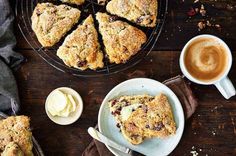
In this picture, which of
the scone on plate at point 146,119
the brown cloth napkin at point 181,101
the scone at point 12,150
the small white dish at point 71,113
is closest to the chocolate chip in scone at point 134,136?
the scone on plate at point 146,119

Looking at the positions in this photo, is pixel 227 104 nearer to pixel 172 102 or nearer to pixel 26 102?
pixel 172 102

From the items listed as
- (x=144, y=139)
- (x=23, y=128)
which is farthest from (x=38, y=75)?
(x=144, y=139)

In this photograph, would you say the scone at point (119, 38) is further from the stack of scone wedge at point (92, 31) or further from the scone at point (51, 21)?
the scone at point (51, 21)

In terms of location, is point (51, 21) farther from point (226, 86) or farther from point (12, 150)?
point (226, 86)

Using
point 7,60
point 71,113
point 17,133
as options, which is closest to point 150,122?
point 71,113

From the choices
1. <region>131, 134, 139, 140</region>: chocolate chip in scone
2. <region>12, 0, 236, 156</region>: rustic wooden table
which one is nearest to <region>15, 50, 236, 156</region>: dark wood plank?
<region>12, 0, 236, 156</region>: rustic wooden table

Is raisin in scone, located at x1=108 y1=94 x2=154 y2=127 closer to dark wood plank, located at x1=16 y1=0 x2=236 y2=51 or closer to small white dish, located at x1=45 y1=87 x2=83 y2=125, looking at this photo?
small white dish, located at x1=45 y1=87 x2=83 y2=125
